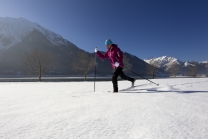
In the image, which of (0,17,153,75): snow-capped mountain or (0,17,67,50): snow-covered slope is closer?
(0,17,153,75): snow-capped mountain

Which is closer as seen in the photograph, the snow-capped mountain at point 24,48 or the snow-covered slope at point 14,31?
the snow-capped mountain at point 24,48

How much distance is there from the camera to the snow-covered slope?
406 feet

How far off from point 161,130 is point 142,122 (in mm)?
212

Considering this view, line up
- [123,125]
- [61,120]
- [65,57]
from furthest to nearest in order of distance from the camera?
1. [65,57]
2. [61,120]
3. [123,125]

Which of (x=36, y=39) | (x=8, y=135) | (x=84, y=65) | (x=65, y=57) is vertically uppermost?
(x=36, y=39)

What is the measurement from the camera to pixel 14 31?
137875 mm

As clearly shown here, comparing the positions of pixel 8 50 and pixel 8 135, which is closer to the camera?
pixel 8 135

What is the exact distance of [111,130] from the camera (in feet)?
3.67

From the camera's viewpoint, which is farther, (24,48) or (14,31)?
→ (14,31)

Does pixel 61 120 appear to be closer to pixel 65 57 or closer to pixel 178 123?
pixel 178 123

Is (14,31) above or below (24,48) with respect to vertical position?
above

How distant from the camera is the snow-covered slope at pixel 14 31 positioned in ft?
406

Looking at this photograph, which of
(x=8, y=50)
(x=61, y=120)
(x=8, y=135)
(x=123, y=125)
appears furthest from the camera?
(x=8, y=50)

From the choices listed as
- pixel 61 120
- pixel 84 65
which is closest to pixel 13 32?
pixel 84 65
